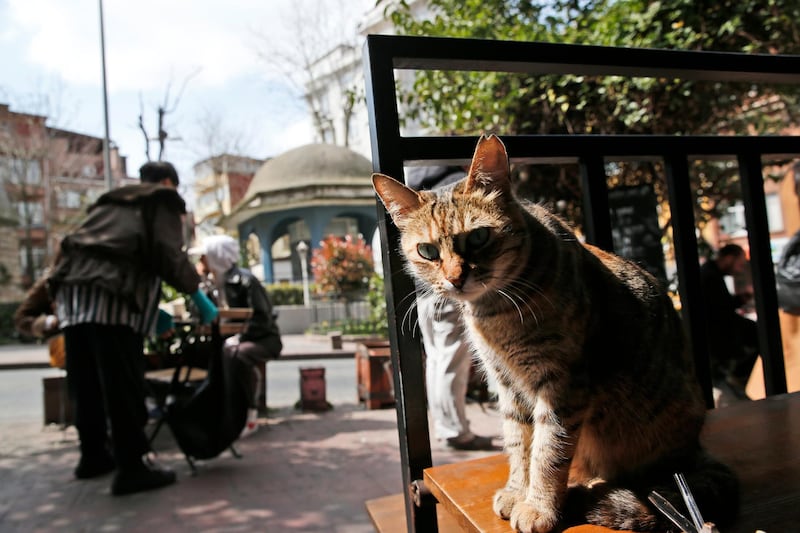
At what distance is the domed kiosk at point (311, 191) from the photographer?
763 inches

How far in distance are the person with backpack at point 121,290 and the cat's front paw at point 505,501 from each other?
296cm

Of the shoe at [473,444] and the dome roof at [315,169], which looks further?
the dome roof at [315,169]

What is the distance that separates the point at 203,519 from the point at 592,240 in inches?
113

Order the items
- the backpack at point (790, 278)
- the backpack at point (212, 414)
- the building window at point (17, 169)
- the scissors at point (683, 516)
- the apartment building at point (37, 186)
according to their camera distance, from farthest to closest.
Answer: the building window at point (17, 169)
the apartment building at point (37, 186)
the backpack at point (212, 414)
the backpack at point (790, 278)
the scissors at point (683, 516)

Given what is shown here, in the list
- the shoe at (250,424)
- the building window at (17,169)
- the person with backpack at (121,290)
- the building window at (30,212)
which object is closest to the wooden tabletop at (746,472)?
the person with backpack at (121,290)

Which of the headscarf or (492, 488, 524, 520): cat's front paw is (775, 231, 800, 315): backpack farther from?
the headscarf

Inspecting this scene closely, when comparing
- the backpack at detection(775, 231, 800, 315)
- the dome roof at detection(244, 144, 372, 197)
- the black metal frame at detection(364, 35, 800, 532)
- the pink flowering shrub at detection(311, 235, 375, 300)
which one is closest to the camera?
the black metal frame at detection(364, 35, 800, 532)

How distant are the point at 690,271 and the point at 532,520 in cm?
90

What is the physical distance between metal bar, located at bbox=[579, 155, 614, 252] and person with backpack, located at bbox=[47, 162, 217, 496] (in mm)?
2838

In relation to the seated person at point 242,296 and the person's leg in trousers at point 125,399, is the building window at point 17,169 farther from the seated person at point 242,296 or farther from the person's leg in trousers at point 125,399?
the person's leg in trousers at point 125,399

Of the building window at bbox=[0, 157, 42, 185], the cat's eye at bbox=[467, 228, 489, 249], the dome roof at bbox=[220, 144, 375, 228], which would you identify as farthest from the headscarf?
the building window at bbox=[0, 157, 42, 185]

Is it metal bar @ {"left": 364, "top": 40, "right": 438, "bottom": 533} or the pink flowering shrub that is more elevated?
the pink flowering shrub

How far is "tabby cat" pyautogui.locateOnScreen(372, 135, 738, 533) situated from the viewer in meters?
1.01

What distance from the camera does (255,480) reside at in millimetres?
3854
